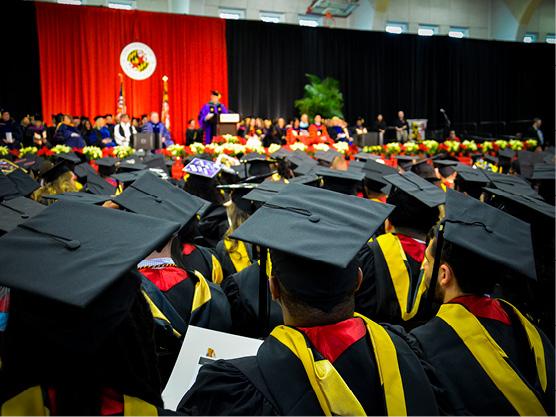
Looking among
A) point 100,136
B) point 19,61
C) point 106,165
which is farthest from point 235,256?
point 19,61

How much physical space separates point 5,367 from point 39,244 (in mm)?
344

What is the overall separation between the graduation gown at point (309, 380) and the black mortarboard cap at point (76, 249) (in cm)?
35

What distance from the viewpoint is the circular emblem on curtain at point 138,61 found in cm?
1449

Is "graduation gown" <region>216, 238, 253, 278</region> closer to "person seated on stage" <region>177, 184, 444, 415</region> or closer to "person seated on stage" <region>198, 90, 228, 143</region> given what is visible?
"person seated on stage" <region>177, 184, 444, 415</region>

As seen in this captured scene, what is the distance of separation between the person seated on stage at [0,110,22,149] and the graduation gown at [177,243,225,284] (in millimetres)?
10556

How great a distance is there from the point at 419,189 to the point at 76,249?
2142mm

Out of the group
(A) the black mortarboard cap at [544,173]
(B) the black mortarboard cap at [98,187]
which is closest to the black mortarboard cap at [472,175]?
(A) the black mortarboard cap at [544,173]

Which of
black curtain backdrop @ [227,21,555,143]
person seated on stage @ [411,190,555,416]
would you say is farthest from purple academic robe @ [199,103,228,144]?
person seated on stage @ [411,190,555,416]

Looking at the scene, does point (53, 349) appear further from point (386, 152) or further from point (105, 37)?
point (105, 37)

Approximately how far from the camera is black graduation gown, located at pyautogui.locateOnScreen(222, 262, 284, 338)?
2051 millimetres

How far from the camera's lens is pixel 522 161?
724 centimetres

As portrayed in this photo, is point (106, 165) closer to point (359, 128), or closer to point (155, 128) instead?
point (155, 128)

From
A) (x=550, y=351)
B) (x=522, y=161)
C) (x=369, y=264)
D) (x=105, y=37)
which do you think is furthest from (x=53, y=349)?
(x=105, y=37)

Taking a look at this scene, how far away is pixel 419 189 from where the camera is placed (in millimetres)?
2820
